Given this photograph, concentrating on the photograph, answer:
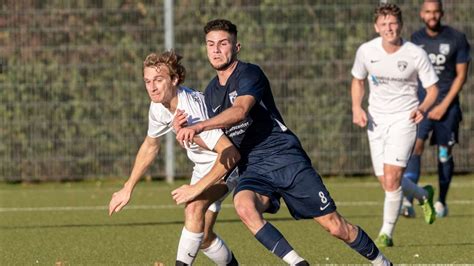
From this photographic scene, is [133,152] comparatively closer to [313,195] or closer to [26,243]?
[26,243]

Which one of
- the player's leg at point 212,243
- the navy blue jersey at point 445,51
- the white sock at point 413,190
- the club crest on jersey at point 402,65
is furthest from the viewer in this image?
the navy blue jersey at point 445,51

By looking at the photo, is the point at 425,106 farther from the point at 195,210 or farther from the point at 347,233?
the point at 195,210

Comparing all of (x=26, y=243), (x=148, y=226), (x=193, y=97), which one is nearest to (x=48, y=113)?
(x=148, y=226)

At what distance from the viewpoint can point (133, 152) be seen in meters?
19.5

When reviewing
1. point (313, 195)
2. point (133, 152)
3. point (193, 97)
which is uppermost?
point (193, 97)

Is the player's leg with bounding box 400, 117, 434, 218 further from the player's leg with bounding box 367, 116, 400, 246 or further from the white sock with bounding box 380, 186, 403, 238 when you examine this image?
the white sock with bounding box 380, 186, 403, 238

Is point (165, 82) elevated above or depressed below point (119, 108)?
above

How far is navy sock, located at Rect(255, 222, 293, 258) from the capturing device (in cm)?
891

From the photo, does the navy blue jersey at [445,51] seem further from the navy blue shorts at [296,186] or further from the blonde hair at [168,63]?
the blonde hair at [168,63]

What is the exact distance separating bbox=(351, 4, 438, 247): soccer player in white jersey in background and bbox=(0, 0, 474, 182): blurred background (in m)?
6.73

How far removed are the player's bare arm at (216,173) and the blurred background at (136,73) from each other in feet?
34.1

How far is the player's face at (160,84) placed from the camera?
907 cm

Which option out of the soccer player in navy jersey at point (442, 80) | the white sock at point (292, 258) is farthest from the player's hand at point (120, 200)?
the soccer player in navy jersey at point (442, 80)

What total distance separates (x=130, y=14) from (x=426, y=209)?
739 cm
